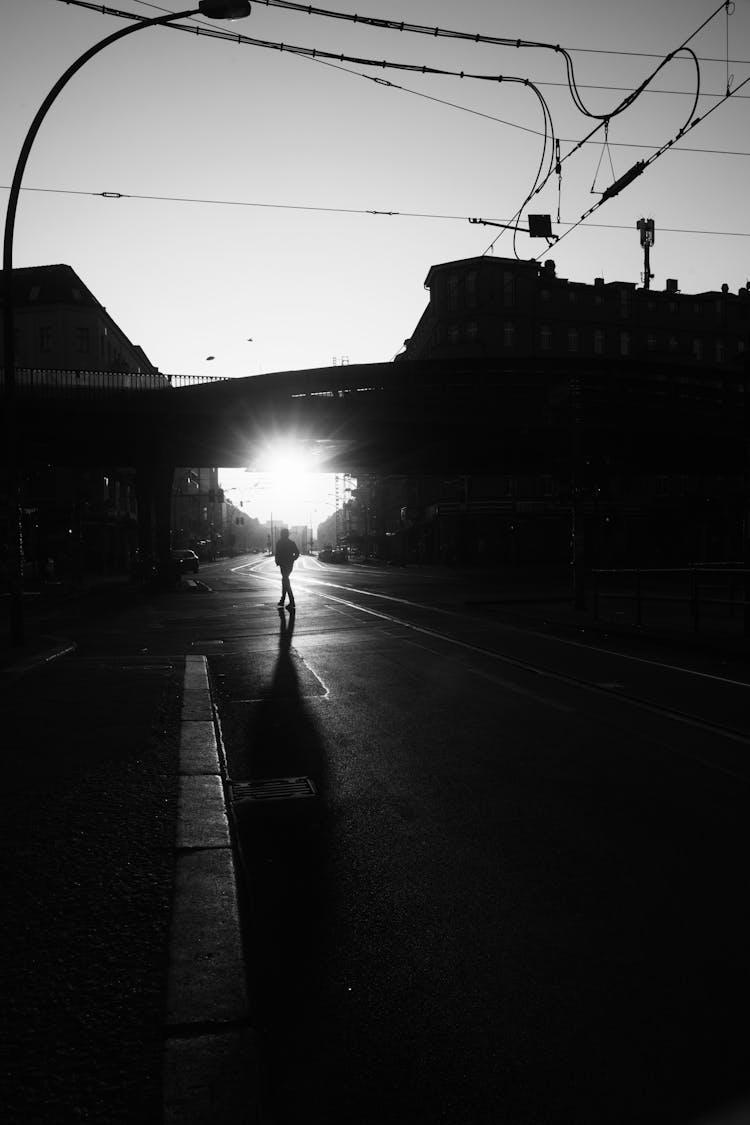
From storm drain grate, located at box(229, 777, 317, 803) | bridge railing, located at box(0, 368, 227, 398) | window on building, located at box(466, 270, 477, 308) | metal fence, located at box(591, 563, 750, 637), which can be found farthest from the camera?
window on building, located at box(466, 270, 477, 308)

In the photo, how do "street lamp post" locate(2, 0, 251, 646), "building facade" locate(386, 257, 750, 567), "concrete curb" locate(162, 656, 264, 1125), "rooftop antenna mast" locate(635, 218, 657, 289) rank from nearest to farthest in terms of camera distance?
"concrete curb" locate(162, 656, 264, 1125) < "street lamp post" locate(2, 0, 251, 646) < "building facade" locate(386, 257, 750, 567) < "rooftop antenna mast" locate(635, 218, 657, 289)

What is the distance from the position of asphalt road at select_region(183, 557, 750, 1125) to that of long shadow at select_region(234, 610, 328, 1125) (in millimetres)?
11

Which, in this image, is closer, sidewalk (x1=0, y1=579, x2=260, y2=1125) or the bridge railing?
sidewalk (x1=0, y1=579, x2=260, y2=1125)

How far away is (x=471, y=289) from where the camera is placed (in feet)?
245

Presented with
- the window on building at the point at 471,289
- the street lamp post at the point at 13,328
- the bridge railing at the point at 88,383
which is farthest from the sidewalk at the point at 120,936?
the window on building at the point at 471,289

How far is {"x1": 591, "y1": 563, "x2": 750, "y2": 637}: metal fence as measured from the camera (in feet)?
45.9

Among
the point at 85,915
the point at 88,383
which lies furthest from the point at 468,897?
the point at 88,383

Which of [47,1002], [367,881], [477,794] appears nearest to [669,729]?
[477,794]

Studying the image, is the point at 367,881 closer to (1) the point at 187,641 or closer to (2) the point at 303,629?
(1) the point at 187,641

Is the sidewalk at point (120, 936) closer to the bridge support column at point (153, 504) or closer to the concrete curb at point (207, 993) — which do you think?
the concrete curb at point (207, 993)

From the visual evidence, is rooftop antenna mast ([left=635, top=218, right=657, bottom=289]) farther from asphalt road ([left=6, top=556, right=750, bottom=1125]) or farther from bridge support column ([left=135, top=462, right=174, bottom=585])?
asphalt road ([left=6, top=556, right=750, bottom=1125])

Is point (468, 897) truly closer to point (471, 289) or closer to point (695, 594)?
point (695, 594)

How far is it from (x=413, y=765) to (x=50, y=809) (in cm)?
224

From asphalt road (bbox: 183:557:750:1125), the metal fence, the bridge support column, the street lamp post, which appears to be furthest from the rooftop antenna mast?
Result: asphalt road (bbox: 183:557:750:1125)
